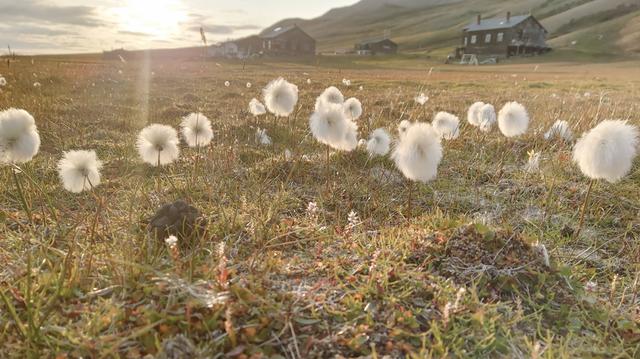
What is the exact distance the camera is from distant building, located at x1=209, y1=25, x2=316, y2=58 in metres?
94.3

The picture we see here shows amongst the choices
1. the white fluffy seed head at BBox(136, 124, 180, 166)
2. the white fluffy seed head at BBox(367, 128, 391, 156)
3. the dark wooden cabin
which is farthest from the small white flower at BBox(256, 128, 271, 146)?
the dark wooden cabin

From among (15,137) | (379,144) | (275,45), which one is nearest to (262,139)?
(379,144)

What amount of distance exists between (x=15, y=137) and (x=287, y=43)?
9908cm

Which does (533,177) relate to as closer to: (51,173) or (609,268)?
(609,268)

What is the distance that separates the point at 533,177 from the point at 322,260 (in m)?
3.63

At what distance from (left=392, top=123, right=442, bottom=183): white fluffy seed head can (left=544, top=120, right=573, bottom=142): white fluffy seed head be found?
422cm

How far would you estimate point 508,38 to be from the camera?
96.2 metres

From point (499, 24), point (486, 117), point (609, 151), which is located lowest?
point (609, 151)

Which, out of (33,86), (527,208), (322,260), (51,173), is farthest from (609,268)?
(33,86)

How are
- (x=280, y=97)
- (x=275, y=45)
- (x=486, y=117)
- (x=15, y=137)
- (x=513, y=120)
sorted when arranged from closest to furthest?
(x=15, y=137), (x=280, y=97), (x=513, y=120), (x=486, y=117), (x=275, y=45)

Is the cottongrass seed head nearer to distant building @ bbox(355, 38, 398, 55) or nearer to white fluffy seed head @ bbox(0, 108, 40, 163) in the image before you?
white fluffy seed head @ bbox(0, 108, 40, 163)

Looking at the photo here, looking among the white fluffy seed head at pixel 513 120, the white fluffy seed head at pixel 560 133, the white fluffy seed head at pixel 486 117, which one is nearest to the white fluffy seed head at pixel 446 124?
the white fluffy seed head at pixel 486 117

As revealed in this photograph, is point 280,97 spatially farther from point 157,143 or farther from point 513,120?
point 513,120

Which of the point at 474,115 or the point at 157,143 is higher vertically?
the point at 474,115
